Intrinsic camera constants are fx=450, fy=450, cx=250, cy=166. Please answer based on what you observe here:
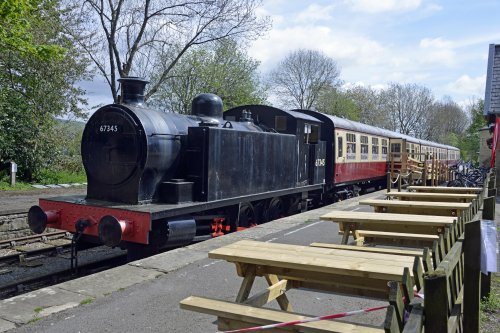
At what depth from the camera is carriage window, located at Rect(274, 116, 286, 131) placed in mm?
10609

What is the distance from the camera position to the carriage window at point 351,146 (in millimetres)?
14945

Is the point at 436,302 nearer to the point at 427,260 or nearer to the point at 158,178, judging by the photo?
the point at 427,260

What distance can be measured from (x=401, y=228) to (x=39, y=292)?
13.8ft

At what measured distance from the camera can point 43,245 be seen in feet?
32.5

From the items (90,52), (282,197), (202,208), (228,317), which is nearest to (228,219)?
(202,208)

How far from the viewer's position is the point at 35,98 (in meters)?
18.5

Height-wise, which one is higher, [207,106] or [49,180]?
[207,106]

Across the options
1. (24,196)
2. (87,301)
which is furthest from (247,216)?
(24,196)

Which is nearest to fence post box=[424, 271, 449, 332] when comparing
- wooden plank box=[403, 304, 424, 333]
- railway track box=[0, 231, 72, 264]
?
wooden plank box=[403, 304, 424, 333]

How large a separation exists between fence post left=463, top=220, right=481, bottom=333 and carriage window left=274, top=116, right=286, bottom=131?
24.9 feet

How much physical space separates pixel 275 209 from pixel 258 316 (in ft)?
26.0

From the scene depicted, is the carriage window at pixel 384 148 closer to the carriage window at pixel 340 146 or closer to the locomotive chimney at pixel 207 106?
the carriage window at pixel 340 146

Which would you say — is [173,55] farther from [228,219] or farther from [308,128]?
[228,219]

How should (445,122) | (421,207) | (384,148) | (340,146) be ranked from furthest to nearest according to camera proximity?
(445,122) → (384,148) → (340,146) → (421,207)
